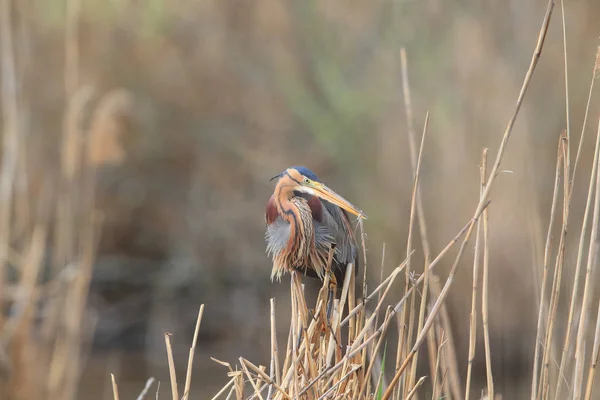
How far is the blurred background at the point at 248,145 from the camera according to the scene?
5250mm

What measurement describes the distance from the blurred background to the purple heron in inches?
76.4

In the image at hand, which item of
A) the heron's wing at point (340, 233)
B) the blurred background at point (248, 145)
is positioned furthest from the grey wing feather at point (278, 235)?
the blurred background at point (248, 145)

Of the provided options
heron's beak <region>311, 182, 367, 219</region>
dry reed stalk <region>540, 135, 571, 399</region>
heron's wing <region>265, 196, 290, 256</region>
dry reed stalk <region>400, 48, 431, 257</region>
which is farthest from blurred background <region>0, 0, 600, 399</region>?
dry reed stalk <region>540, 135, 571, 399</region>

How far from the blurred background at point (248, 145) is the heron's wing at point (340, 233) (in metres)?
1.93

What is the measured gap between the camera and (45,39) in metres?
7.28

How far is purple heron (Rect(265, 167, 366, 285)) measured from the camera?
219 centimetres

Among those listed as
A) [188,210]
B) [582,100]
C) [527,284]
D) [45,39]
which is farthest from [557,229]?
[45,39]

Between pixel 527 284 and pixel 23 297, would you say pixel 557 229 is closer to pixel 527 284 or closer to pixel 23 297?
pixel 527 284

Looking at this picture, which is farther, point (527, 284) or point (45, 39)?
point (45, 39)

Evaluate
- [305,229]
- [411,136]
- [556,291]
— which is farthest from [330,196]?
[556,291]

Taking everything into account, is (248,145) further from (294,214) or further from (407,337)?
(407,337)

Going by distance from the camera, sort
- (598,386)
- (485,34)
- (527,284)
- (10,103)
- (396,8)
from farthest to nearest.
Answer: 1. (396,8)
2. (485,34)
3. (527,284)
4. (598,386)
5. (10,103)

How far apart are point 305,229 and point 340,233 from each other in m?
0.13

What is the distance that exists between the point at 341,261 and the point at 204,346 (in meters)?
4.26
